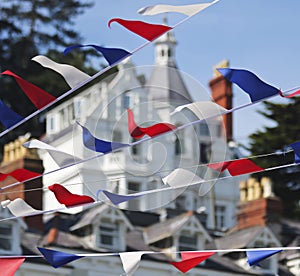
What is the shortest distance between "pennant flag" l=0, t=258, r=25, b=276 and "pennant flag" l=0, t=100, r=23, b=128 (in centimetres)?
86

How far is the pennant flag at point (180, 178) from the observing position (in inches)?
296

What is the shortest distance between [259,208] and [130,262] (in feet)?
87.2

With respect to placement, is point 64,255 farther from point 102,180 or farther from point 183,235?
point 183,235

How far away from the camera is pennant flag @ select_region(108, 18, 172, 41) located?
7031 mm

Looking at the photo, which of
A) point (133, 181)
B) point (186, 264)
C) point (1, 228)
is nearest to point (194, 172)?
point (186, 264)

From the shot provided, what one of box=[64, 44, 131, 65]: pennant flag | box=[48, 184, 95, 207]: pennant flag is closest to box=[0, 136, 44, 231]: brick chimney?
box=[48, 184, 95, 207]: pennant flag

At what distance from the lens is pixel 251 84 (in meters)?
6.81

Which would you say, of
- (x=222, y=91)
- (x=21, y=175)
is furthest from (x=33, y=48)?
(x=21, y=175)

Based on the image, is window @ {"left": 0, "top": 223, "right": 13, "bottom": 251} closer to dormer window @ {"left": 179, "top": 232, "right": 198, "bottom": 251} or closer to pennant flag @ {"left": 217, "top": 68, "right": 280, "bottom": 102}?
dormer window @ {"left": 179, "top": 232, "right": 198, "bottom": 251}

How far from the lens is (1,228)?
28.1 meters

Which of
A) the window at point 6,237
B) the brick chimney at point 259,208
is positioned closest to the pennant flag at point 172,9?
the window at point 6,237

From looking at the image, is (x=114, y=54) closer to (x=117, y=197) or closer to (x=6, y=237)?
(x=117, y=197)

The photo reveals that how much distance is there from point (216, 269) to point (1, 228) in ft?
17.7

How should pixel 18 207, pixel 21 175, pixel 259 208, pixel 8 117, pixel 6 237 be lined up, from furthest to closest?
pixel 259 208, pixel 6 237, pixel 21 175, pixel 18 207, pixel 8 117
